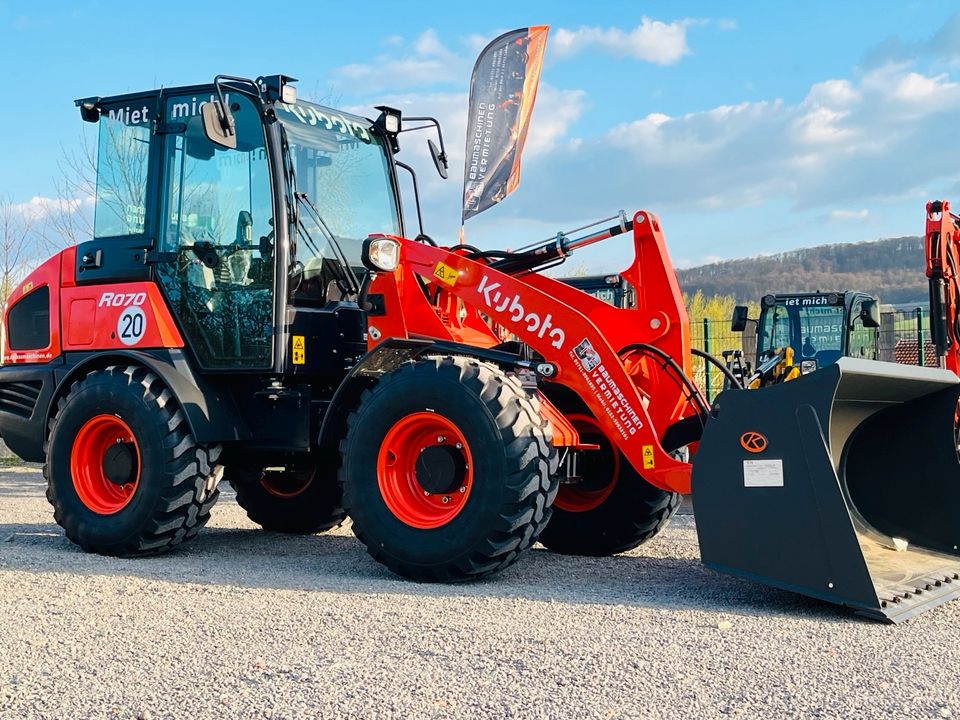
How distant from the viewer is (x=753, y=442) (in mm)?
5062

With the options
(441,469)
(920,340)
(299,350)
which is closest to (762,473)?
(441,469)

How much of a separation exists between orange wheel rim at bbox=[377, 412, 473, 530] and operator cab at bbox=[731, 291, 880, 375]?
9.77m

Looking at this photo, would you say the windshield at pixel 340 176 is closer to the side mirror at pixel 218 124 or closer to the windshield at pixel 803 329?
the side mirror at pixel 218 124

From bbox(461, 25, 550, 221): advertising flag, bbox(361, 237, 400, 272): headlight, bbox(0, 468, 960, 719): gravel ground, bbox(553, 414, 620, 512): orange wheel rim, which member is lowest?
bbox(0, 468, 960, 719): gravel ground

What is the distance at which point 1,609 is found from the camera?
5133mm

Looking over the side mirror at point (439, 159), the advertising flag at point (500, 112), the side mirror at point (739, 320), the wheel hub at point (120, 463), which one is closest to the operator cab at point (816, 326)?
the side mirror at point (739, 320)

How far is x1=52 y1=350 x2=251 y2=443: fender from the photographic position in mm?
6645

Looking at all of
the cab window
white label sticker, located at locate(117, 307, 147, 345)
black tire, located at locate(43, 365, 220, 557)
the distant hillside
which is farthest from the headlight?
the distant hillside

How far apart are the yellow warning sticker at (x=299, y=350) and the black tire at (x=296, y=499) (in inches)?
43.2

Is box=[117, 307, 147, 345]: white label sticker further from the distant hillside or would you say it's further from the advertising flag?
the distant hillside

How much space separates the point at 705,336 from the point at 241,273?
339 inches

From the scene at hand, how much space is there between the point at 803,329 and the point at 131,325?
10.9 m

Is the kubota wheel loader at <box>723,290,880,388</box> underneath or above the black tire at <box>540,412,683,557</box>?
above

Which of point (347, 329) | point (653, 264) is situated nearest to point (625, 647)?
point (653, 264)
